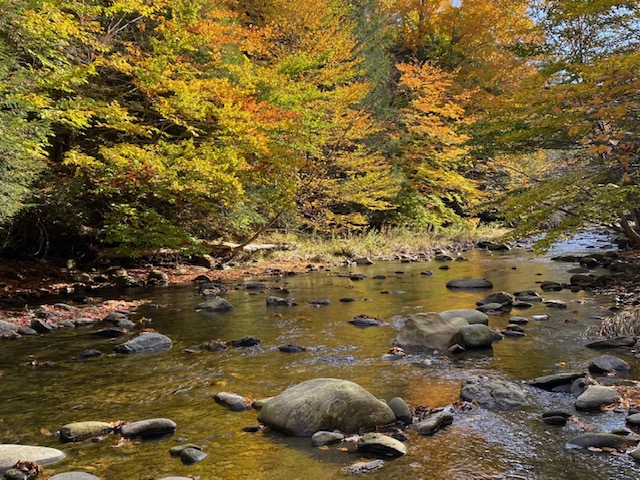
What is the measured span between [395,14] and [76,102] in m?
24.4

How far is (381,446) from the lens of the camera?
3.41 metres

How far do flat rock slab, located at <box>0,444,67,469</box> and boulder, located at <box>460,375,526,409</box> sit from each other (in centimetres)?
316

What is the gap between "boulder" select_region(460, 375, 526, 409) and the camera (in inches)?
166

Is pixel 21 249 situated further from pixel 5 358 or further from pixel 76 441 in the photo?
pixel 76 441

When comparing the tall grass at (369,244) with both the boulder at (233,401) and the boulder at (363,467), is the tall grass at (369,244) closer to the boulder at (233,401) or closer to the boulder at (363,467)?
the boulder at (233,401)

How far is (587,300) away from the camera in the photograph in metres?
8.73

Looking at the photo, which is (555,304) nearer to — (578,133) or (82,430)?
(578,133)

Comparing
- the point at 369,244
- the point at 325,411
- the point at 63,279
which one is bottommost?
the point at 325,411

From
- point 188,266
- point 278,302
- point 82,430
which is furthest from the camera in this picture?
point 188,266

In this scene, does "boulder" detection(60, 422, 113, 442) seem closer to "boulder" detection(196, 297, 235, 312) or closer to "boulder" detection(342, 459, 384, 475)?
"boulder" detection(342, 459, 384, 475)

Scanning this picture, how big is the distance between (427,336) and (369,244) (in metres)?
12.3

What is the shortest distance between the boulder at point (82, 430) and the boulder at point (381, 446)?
1909mm

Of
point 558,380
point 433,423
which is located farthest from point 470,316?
point 433,423

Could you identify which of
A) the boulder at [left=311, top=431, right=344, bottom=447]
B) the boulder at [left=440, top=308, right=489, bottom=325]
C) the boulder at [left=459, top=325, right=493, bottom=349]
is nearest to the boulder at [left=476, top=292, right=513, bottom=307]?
the boulder at [left=440, top=308, right=489, bottom=325]
